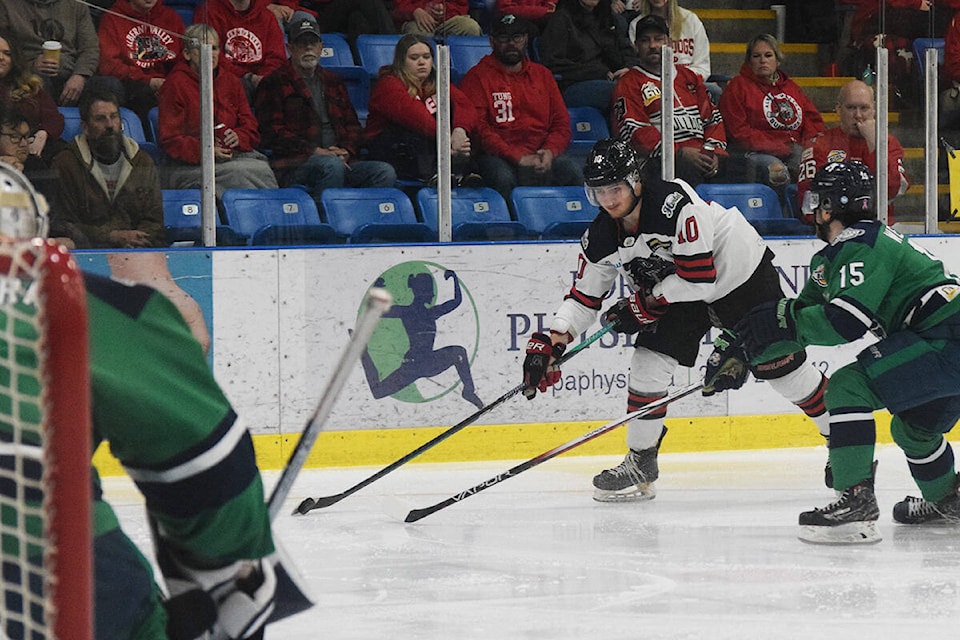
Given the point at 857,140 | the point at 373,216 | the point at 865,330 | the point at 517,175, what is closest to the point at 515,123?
the point at 517,175

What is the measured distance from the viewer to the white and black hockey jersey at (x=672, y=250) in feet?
13.9

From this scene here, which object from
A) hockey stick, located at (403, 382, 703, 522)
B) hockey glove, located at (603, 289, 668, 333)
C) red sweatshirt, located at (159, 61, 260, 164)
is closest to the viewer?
hockey stick, located at (403, 382, 703, 522)

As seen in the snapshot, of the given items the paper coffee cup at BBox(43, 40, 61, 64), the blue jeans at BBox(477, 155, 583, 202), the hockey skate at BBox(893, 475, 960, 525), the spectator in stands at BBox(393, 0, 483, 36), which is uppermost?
the spectator in stands at BBox(393, 0, 483, 36)

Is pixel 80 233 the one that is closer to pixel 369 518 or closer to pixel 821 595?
pixel 369 518

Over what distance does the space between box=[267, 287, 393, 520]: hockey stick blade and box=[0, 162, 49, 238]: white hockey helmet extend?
0.24m

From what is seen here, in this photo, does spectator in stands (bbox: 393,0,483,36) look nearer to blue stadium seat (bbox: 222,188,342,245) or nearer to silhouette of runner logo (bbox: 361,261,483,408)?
blue stadium seat (bbox: 222,188,342,245)

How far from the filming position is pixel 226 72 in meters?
4.93

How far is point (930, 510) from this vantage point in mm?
3965

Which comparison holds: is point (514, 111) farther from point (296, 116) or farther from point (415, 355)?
point (415, 355)

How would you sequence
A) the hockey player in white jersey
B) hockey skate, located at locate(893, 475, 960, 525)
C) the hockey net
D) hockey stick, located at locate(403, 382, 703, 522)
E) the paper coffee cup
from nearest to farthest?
the hockey net, hockey skate, located at locate(893, 475, 960, 525), hockey stick, located at locate(403, 382, 703, 522), the hockey player in white jersey, the paper coffee cup

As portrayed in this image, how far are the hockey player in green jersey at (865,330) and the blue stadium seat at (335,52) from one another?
210cm

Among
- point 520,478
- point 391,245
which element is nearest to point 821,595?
point 520,478

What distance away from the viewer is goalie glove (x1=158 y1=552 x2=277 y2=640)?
1080 mm

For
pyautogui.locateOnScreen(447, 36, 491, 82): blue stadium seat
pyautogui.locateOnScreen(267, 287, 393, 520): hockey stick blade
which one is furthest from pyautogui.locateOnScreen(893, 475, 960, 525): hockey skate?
pyautogui.locateOnScreen(267, 287, 393, 520): hockey stick blade
